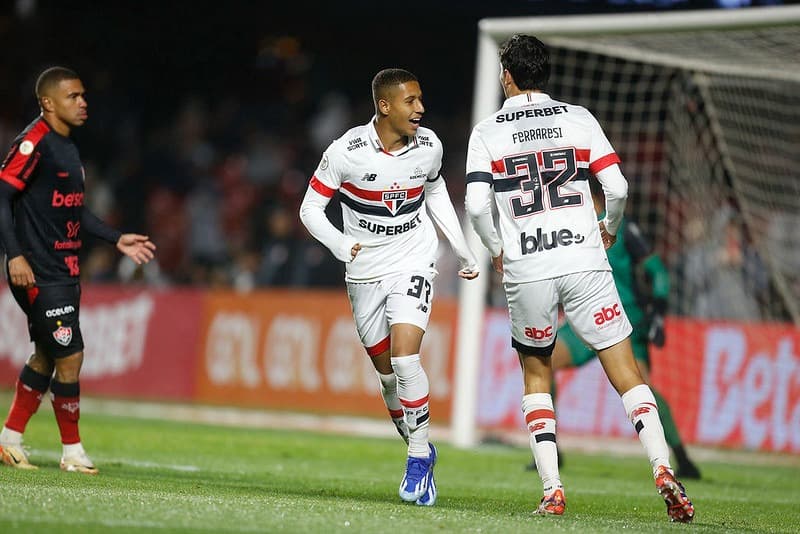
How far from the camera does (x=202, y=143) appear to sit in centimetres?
2223

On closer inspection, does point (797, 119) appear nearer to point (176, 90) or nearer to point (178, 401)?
point (178, 401)

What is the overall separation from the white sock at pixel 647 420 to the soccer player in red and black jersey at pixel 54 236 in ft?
10.7

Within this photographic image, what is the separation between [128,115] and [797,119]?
1282 centimetres

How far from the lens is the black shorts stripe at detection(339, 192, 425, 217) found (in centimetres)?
741

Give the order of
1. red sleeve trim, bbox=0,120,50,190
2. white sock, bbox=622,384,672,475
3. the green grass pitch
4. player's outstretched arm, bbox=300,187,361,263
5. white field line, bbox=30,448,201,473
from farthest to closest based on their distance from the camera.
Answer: white field line, bbox=30,448,201,473 < red sleeve trim, bbox=0,120,50,190 < player's outstretched arm, bbox=300,187,361,263 < white sock, bbox=622,384,672,475 < the green grass pitch

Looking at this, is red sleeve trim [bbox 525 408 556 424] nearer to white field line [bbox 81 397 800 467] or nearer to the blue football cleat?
the blue football cleat

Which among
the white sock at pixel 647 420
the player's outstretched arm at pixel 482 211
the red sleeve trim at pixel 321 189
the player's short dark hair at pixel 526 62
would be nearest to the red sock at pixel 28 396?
the red sleeve trim at pixel 321 189

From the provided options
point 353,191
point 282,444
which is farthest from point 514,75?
point 282,444

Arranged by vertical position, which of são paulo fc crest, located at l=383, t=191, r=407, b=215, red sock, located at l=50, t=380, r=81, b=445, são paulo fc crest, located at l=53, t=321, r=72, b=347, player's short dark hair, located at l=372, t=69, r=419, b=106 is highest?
player's short dark hair, located at l=372, t=69, r=419, b=106

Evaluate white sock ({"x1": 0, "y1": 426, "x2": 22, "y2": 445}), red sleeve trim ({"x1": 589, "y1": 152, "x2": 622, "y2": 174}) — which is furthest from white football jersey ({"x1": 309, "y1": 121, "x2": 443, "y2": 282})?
white sock ({"x1": 0, "y1": 426, "x2": 22, "y2": 445})

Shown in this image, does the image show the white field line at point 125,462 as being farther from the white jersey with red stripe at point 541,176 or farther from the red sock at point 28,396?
the white jersey with red stripe at point 541,176

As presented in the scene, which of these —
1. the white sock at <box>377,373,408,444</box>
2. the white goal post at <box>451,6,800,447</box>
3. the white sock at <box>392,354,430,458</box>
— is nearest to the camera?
the white sock at <box>392,354,430,458</box>

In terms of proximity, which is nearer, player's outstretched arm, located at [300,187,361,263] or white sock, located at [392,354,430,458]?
player's outstretched arm, located at [300,187,361,263]

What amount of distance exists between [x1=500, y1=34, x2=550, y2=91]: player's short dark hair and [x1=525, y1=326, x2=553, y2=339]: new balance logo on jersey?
4.33 ft
